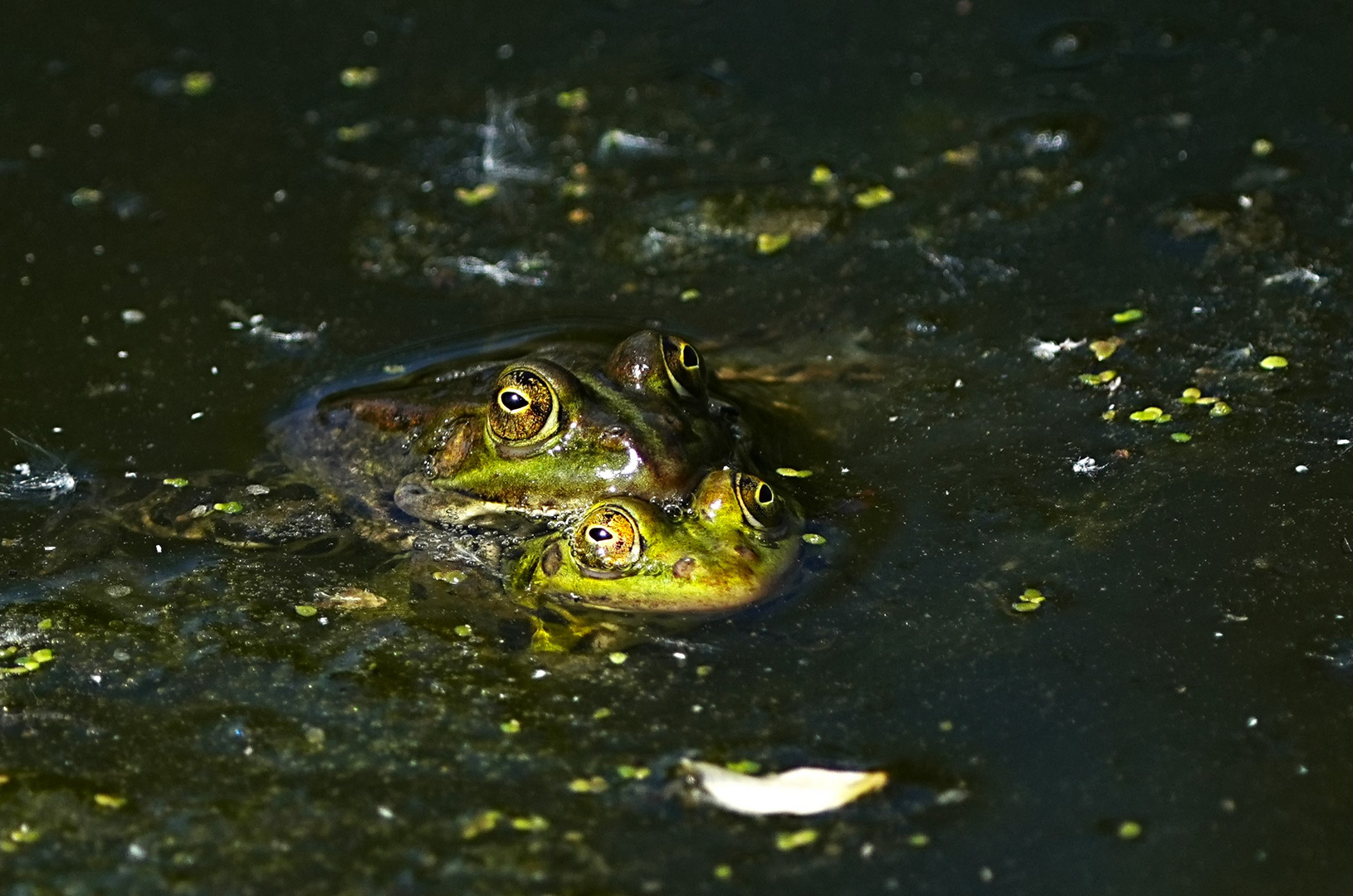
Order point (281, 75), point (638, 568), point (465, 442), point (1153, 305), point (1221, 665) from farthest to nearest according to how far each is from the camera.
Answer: point (281, 75) → point (1153, 305) → point (465, 442) → point (638, 568) → point (1221, 665)

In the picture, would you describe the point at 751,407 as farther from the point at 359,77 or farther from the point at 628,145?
the point at 359,77

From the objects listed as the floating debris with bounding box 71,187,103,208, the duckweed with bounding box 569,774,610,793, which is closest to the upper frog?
the duckweed with bounding box 569,774,610,793

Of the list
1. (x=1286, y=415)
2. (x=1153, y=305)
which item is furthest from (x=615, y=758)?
(x=1153, y=305)

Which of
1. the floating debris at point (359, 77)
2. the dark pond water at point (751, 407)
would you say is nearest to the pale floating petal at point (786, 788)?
the dark pond water at point (751, 407)

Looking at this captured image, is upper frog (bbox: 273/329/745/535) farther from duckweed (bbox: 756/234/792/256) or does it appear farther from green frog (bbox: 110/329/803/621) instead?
duckweed (bbox: 756/234/792/256)

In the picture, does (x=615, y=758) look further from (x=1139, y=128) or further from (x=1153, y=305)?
(x=1139, y=128)

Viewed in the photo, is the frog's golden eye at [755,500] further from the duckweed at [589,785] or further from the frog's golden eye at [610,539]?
the duckweed at [589,785]

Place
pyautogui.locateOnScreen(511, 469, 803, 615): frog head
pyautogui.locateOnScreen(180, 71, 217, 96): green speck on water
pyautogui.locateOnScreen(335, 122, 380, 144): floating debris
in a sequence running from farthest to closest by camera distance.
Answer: pyautogui.locateOnScreen(180, 71, 217, 96): green speck on water
pyautogui.locateOnScreen(335, 122, 380, 144): floating debris
pyautogui.locateOnScreen(511, 469, 803, 615): frog head

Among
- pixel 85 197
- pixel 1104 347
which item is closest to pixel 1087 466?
pixel 1104 347
